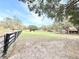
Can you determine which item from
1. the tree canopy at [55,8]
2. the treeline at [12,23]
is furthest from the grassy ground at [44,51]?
the treeline at [12,23]

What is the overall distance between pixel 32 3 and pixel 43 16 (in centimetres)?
203

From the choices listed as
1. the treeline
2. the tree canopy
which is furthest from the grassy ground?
the treeline

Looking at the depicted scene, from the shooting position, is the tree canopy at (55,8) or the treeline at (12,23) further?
the treeline at (12,23)

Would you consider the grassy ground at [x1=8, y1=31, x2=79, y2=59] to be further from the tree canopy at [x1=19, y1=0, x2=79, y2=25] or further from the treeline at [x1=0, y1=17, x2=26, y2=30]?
the treeline at [x1=0, y1=17, x2=26, y2=30]

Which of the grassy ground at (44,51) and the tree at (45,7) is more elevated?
the tree at (45,7)

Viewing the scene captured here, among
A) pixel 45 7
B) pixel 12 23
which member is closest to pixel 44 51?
pixel 45 7

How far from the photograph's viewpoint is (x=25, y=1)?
14.1 meters

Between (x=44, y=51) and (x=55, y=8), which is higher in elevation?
(x=55, y=8)

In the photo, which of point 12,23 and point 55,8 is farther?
point 12,23

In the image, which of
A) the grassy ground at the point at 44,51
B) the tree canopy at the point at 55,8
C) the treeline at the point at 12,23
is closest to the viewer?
the grassy ground at the point at 44,51

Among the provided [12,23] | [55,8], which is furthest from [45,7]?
[12,23]

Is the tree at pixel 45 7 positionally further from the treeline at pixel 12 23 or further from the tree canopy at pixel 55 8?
the treeline at pixel 12 23

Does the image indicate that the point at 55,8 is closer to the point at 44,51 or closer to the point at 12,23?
A: the point at 44,51

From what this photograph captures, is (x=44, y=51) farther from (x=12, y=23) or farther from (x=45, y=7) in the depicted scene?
(x=12, y=23)
